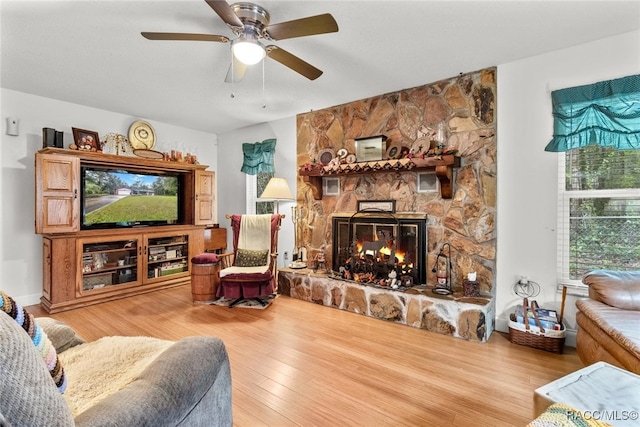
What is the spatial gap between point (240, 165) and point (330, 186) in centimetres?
202

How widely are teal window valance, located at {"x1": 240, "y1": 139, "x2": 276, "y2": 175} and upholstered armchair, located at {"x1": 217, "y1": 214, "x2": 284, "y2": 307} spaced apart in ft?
3.48

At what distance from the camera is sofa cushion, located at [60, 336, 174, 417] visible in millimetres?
1061

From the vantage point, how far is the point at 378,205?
3.60 meters

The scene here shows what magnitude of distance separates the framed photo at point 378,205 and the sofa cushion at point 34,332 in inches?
123

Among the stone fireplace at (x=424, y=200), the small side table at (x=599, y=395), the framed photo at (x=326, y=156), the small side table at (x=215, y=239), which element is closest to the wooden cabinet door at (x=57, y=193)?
the small side table at (x=215, y=239)

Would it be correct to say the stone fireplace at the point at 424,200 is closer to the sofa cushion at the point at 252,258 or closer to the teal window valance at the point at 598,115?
the sofa cushion at the point at 252,258

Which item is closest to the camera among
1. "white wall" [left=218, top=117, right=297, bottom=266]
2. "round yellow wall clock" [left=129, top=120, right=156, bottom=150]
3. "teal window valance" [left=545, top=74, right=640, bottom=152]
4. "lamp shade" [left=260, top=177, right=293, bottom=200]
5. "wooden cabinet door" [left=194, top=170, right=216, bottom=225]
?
"teal window valance" [left=545, top=74, right=640, bottom=152]

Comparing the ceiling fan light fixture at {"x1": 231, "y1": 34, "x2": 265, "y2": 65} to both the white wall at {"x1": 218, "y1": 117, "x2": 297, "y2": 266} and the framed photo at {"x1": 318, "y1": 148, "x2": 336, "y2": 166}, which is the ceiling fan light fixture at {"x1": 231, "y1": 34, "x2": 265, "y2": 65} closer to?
the framed photo at {"x1": 318, "y1": 148, "x2": 336, "y2": 166}

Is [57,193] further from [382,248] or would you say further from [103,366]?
[382,248]

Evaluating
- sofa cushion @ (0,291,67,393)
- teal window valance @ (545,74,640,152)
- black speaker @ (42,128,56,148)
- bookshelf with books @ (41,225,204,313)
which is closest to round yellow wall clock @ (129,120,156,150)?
black speaker @ (42,128,56,148)

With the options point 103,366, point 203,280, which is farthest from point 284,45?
point 203,280

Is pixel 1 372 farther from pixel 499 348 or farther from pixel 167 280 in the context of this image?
pixel 167 280

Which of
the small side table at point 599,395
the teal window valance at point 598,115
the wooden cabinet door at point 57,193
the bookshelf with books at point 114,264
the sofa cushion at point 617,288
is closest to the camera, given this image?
the small side table at point 599,395

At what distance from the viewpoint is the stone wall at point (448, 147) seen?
2938mm
